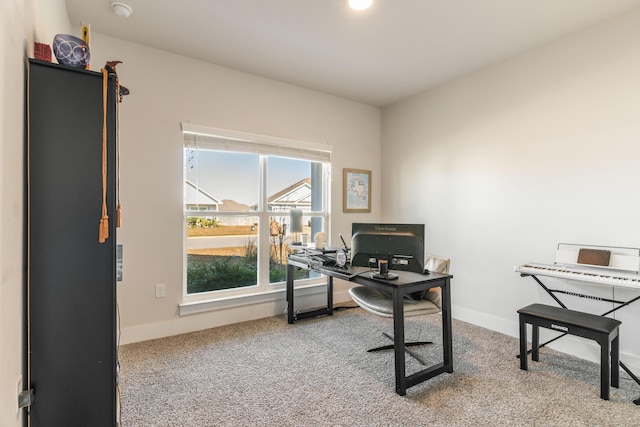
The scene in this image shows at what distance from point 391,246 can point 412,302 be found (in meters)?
0.50

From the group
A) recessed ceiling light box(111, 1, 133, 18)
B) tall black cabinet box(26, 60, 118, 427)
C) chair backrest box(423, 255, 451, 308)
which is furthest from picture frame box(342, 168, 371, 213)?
tall black cabinet box(26, 60, 118, 427)

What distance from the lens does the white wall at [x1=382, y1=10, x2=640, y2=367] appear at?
2.49 m

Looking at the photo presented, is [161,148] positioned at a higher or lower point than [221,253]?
higher

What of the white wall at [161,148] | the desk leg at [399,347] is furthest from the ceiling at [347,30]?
the desk leg at [399,347]

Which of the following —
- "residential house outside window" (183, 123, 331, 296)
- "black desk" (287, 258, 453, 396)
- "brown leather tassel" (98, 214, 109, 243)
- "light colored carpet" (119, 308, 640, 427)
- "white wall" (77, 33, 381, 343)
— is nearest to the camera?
"brown leather tassel" (98, 214, 109, 243)

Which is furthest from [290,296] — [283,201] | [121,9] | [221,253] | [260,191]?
[121,9]

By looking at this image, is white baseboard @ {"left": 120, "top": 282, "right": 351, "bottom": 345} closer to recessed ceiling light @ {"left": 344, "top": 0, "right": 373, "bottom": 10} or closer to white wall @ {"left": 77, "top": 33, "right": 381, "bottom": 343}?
white wall @ {"left": 77, "top": 33, "right": 381, "bottom": 343}

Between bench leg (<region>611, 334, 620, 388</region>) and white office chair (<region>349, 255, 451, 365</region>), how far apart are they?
1.09m

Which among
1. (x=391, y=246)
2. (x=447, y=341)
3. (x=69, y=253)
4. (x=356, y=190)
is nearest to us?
(x=69, y=253)

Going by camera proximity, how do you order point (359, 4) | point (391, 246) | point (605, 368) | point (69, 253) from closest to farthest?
1. point (69, 253)
2. point (605, 368)
3. point (359, 4)
4. point (391, 246)

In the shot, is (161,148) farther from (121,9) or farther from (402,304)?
(402,304)

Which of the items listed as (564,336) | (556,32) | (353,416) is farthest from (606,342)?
(556,32)

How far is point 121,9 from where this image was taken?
2.36 m

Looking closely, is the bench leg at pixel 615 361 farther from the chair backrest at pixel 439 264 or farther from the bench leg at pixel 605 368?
the chair backrest at pixel 439 264
